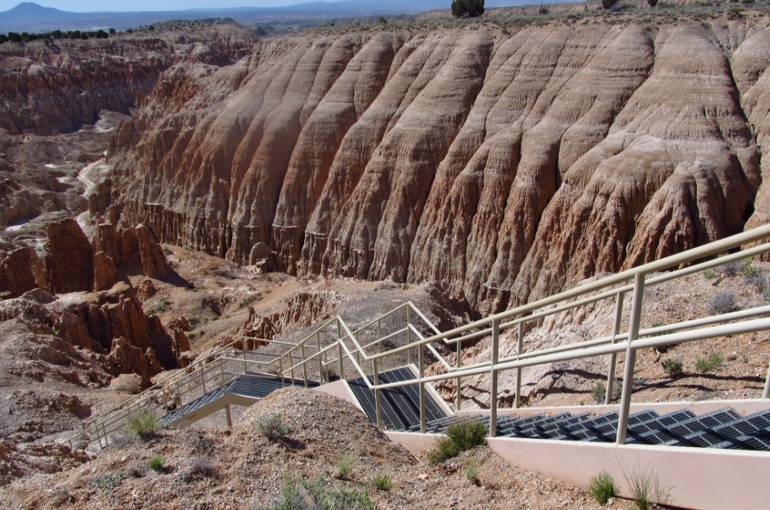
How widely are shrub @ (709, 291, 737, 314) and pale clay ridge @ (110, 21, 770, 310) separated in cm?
1402

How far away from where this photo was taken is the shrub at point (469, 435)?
6.60 metres

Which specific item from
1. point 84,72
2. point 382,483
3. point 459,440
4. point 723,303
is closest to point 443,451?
point 459,440

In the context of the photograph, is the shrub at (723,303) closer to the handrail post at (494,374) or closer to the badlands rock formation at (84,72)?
the handrail post at (494,374)

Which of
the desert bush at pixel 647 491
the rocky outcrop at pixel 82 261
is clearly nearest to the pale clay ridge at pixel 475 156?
the rocky outcrop at pixel 82 261

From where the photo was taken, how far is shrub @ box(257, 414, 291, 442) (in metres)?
7.38

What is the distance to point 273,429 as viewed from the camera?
7422 mm

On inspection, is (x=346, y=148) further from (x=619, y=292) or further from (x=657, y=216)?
(x=619, y=292)

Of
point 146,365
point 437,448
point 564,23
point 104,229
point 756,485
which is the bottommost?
point 146,365

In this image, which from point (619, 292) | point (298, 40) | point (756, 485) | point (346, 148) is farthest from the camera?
point (298, 40)

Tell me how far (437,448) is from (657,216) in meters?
19.1

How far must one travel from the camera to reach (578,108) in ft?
94.0

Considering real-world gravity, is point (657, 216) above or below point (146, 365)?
above

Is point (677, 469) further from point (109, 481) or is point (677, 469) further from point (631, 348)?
point (109, 481)

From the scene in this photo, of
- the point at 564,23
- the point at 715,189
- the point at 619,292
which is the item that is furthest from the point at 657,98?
the point at 619,292
